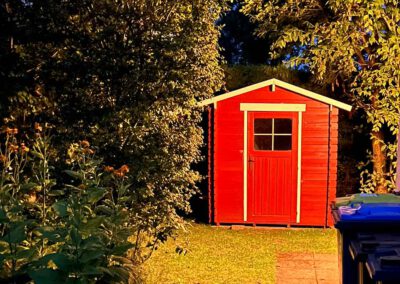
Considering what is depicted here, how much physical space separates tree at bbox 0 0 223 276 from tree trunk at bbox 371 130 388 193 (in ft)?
16.8

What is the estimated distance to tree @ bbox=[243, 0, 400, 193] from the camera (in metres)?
8.55

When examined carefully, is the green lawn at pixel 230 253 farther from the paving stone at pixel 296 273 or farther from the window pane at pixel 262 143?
the window pane at pixel 262 143

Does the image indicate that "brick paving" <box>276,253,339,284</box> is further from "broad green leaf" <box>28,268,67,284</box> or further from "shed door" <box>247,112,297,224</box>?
"broad green leaf" <box>28,268,67,284</box>

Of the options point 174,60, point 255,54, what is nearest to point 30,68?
point 174,60

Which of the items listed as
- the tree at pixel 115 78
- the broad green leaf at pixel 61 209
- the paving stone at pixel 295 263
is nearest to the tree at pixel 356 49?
the paving stone at pixel 295 263

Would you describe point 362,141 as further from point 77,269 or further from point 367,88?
point 77,269

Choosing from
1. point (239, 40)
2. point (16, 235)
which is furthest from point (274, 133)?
point (239, 40)

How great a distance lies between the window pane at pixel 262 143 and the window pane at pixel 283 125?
0.23m

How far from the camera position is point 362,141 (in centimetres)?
1008

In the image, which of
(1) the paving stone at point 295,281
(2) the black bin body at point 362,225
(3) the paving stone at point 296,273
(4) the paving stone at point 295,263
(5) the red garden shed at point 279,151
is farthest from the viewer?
(5) the red garden shed at point 279,151

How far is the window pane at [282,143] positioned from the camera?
8969 millimetres

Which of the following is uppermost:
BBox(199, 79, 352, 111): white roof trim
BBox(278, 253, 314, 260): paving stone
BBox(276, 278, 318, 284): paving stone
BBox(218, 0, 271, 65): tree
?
BBox(218, 0, 271, 65): tree

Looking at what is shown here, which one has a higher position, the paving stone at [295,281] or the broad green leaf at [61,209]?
the broad green leaf at [61,209]

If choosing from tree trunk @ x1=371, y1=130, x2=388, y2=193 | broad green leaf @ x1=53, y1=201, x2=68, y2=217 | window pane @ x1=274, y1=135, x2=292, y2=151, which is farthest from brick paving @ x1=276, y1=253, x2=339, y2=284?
broad green leaf @ x1=53, y1=201, x2=68, y2=217
